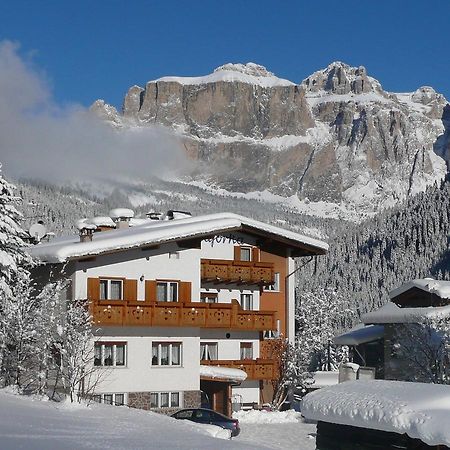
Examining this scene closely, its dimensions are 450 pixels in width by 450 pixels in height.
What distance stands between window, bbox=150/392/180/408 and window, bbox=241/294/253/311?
295 inches

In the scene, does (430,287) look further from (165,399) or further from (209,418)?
(209,418)

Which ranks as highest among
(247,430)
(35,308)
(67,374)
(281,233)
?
(281,233)

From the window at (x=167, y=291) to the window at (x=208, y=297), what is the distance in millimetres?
2803

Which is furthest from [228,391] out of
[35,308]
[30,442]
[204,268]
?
[30,442]

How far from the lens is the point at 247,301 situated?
44188 mm

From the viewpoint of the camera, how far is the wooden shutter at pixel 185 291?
130 ft

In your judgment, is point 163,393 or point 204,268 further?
point 204,268

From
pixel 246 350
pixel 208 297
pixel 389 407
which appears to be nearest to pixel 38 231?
pixel 208 297

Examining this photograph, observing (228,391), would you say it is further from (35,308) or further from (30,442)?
(30,442)

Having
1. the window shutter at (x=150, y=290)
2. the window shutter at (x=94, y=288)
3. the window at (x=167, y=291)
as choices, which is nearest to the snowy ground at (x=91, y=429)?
the window shutter at (x=94, y=288)

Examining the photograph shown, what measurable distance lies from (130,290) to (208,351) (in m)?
5.17

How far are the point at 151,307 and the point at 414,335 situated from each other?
467 inches

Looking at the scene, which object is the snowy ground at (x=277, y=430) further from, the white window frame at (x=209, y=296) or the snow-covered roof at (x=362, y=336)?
the snow-covered roof at (x=362, y=336)

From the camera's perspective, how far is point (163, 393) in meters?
37.5
